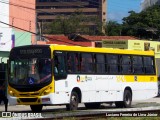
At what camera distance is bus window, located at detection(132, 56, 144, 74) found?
29.1m

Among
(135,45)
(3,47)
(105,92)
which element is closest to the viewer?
(105,92)

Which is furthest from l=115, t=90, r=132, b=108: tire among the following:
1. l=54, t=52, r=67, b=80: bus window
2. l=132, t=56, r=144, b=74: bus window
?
l=54, t=52, r=67, b=80: bus window

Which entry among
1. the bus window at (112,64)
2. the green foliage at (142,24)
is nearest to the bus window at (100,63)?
the bus window at (112,64)

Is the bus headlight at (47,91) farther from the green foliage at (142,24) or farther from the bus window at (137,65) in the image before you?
the green foliage at (142,24)

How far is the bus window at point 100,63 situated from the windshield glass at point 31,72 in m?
4.01

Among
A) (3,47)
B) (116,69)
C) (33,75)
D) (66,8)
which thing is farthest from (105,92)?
(66,8)

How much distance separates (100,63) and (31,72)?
473 centimetres

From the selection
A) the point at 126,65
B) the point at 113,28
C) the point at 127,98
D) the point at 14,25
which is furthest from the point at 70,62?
the point at 113,28

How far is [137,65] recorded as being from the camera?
2925cm

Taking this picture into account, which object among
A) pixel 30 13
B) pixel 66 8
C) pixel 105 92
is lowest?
pixel 105 92

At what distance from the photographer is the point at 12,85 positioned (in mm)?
23109

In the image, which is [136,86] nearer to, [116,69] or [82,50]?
[116,69]

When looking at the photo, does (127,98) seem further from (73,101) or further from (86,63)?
(73,101)

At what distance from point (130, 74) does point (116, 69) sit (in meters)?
1.45
